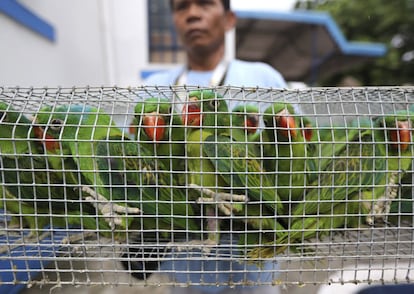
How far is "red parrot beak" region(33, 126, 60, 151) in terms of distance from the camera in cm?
65

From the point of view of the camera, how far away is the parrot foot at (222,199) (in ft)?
2.13

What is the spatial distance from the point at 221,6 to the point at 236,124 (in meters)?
0.64

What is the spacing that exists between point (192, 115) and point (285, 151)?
0.19 meters

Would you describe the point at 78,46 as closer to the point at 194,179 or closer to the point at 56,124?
the point at 56,124

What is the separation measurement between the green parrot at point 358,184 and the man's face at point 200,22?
1.99 feet

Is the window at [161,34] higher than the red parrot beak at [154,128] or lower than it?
higher

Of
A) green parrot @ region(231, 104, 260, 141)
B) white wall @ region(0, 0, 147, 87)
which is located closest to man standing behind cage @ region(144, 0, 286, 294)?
green parrot @ region(231, 104, 260, 141)

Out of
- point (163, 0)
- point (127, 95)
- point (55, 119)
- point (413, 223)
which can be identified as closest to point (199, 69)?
point (127, 95)

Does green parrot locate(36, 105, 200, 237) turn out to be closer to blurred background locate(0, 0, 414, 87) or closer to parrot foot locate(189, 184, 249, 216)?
parrot foot locate(189, 184, 249, 216)

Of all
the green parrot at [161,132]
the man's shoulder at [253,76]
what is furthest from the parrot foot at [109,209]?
the man's shoulder at [253,76]

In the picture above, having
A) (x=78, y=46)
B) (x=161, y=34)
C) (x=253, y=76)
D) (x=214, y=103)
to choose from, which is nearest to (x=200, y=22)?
(x=253, y=76)

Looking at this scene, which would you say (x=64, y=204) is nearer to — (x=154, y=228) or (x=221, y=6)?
(x=154, y=228)

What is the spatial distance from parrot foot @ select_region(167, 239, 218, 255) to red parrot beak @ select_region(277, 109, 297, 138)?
25 cm

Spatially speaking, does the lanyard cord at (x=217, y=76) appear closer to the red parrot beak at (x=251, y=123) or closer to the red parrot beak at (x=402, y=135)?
the red parrot beak at (x=251, y=123)
